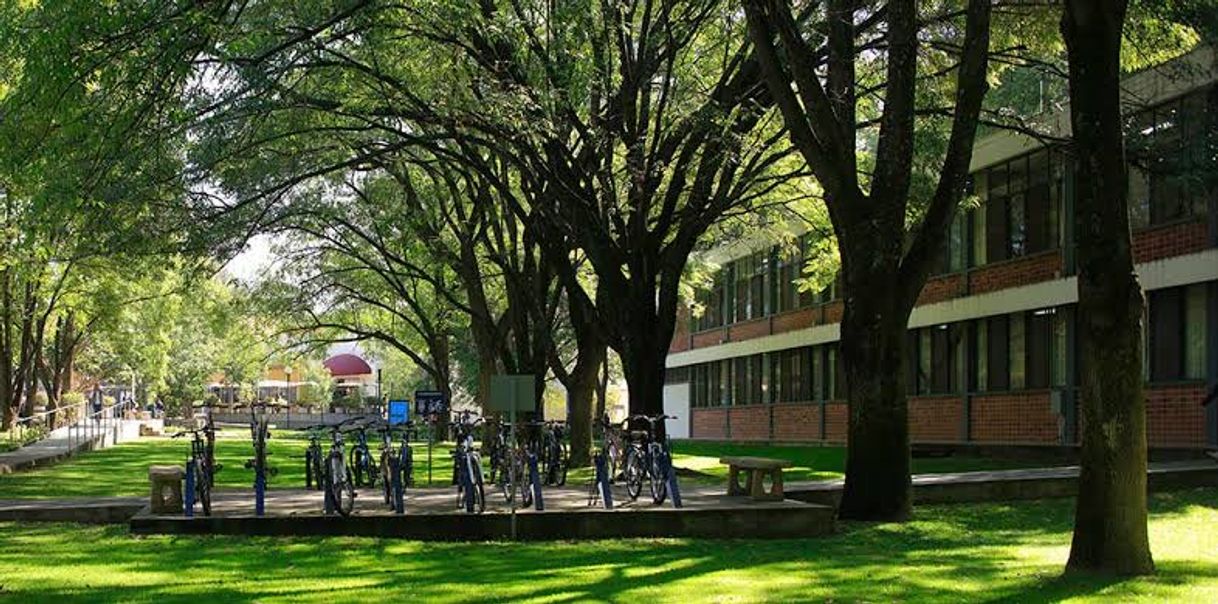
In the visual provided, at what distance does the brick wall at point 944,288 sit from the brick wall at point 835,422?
21.1 ft

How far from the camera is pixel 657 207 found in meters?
25.7

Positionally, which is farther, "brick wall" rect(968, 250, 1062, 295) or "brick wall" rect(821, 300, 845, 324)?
"brick wall" rect(821, 300, 845, 324)

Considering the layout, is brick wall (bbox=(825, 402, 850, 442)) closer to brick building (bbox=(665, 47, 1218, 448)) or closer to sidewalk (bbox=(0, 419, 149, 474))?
brick building (bbox=(665, 47, 1218, 448))

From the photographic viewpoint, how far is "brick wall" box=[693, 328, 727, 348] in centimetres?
5578

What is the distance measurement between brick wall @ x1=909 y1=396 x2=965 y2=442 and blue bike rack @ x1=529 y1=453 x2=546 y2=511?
19547 mm

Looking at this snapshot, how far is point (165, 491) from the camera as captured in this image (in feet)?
54.6

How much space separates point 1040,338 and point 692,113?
1291 cm

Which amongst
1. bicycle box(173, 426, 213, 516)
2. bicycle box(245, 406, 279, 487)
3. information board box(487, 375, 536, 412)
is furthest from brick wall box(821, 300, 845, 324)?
information board box(487, 375, 536, 412)

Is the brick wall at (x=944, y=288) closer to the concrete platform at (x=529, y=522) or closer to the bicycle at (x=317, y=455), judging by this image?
the concrete platform at (x=529, y=522)

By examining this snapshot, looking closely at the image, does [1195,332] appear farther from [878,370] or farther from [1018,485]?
[878,370]

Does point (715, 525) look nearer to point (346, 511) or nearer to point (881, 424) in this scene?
point (881, 424)

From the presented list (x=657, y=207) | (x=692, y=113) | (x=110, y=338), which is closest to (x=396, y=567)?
(x=692, y=113)

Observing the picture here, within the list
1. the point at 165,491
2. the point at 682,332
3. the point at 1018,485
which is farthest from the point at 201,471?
the point at 682,332

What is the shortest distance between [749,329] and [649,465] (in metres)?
34.8
